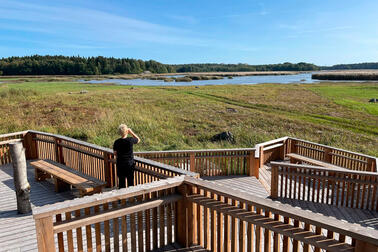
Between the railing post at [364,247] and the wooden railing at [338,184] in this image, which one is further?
the wooden railing at [338,184]

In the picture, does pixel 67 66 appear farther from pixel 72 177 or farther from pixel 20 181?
pixel 20 181

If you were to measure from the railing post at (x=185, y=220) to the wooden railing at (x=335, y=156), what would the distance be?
6.85 metres

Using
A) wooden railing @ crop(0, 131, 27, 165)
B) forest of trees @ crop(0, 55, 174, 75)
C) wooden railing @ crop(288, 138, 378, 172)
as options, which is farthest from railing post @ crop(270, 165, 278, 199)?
forest of trees @ crop(0, 55, 174, 75)

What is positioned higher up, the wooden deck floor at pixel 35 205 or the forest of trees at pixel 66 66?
the forest of trees at pixel 66 66

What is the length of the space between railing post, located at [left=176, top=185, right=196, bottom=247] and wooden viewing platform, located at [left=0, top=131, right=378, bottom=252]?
0.05ft

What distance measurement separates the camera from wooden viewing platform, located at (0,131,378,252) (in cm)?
313

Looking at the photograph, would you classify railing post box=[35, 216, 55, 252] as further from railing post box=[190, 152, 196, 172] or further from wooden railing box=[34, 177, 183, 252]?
railing post box=[190, 152, 196, 172]

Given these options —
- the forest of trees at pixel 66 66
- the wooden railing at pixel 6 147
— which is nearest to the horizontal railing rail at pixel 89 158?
the wooden railing at pixel 6 147

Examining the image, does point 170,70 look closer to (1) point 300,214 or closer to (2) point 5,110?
(2) point 5,110

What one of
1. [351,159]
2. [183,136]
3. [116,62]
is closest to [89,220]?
[351,159]

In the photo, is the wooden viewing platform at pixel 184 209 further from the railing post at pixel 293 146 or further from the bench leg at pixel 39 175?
the railing post at pixel 293 146

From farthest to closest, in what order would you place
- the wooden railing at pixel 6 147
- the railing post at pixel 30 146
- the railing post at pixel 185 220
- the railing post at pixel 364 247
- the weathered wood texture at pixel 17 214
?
the railing post at pixel 30 146
the wooden railing at pixel 6 147
the weathered wood texture at pixel 17 214
the railing post at pixel 185 220
the railing post at pixel 364 247

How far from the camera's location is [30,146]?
9930 mm

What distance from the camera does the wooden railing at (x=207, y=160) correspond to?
29.9 feet
